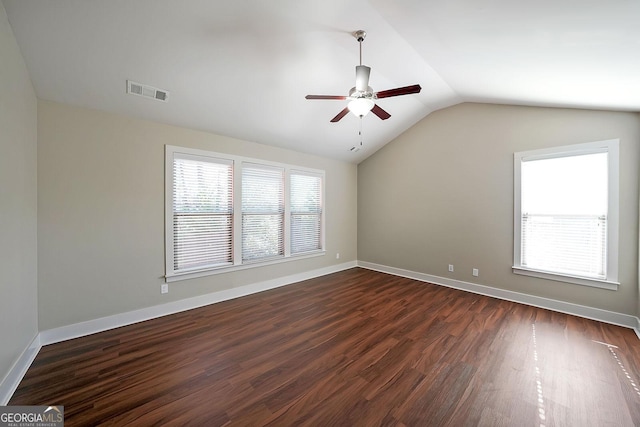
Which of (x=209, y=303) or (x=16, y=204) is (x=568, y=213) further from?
(x=16, y=204)

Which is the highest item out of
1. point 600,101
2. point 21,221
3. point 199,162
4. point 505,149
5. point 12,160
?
point 600,101

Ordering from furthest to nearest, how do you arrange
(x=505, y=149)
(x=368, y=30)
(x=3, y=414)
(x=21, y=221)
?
(x=505, y=149)
(x=368, y=30)
(x=21, y=221)
(x=3, y=414)

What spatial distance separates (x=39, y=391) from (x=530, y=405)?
12.1 feet

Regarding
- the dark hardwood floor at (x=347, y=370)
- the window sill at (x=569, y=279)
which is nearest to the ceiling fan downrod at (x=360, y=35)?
the dark hardwood floor at (x=347, y=370)

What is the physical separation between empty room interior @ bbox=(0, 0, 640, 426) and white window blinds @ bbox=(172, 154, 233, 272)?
3 centimetres

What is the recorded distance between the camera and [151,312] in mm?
3186

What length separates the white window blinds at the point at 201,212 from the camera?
11.2 ft

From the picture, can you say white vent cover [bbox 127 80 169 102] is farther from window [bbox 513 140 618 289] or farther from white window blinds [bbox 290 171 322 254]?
window [bbox 513 140 618 289]

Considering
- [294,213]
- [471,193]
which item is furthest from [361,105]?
[471,193]

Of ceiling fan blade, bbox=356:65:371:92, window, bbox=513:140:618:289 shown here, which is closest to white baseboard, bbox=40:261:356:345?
ceiling fan blade, bbox=356:65:371:92

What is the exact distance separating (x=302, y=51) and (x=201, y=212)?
8.25 feet

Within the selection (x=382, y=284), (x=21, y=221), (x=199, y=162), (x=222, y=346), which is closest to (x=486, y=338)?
(x=382, y=284)

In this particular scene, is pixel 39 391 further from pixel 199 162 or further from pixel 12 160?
pixel 199 162

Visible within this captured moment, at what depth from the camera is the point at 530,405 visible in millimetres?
1777
